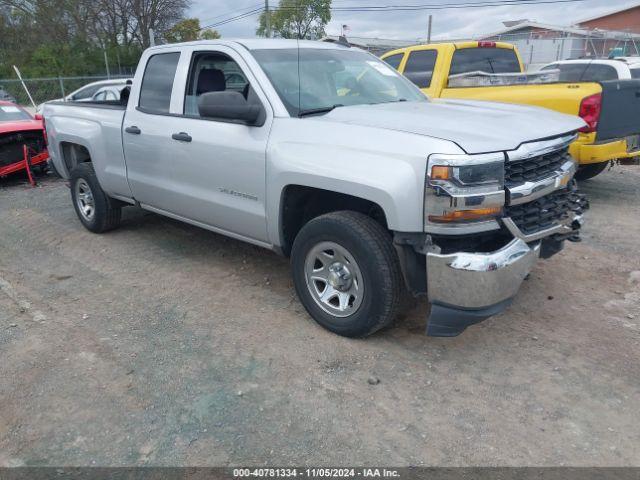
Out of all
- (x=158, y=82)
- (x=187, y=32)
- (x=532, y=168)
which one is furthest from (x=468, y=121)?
(x=187, y=32)

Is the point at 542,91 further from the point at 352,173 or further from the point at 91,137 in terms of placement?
the point at 91,137

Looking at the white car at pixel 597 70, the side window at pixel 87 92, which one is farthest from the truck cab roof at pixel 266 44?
the side window at pixel 87 92

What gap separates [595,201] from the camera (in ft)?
23.0

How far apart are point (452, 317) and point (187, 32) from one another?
186 ft

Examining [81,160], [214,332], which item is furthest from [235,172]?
[81,160]

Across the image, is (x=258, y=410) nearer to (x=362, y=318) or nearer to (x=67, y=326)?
(x=362, y=318)

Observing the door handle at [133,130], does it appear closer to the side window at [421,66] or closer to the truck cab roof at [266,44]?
the truck cab roof at [266,44]

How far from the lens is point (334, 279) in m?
3.62

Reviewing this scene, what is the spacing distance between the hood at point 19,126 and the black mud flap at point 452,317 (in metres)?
8.32

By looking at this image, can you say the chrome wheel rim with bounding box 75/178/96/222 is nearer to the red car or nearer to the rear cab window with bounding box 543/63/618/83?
the red car

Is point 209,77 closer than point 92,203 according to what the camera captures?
Yes

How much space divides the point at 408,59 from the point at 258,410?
6.61 metres

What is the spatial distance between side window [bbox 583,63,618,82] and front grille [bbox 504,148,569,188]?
7822 millimetres

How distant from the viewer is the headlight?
2945 mm
